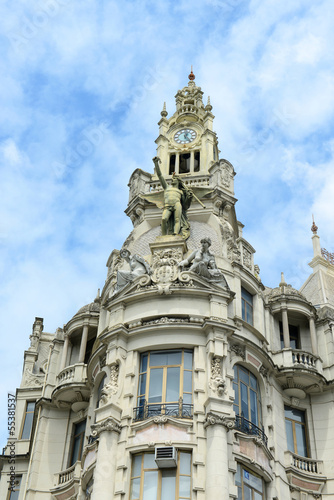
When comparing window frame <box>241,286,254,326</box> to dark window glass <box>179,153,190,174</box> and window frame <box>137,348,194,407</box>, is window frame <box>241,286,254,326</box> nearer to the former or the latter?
window frame <box>137,348,194,407</box>

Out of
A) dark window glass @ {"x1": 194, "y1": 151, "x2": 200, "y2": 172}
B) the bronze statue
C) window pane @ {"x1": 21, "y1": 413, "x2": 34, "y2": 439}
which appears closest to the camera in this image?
the bronze statue

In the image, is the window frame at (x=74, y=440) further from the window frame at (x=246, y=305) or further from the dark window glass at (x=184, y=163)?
the dark window glass at (x=184, y=163)

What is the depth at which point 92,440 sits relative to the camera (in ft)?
109

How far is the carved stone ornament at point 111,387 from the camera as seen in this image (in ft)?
105

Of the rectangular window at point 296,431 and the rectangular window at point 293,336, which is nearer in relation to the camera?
the rectangular window at point 296,431

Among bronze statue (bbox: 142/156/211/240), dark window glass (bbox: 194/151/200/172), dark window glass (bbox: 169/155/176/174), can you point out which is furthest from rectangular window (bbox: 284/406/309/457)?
dark window glass (bbox: 169/155/176/174)

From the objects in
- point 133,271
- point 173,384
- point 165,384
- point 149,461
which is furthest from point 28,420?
point 149,461

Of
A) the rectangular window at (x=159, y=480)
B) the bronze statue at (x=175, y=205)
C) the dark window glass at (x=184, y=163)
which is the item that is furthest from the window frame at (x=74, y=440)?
the dark window glass at (x=184, y=163)

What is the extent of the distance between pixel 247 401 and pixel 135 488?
672cm

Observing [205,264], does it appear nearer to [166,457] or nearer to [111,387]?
[111,387]

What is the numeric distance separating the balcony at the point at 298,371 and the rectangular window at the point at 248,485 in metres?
6.14

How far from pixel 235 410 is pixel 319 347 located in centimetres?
860

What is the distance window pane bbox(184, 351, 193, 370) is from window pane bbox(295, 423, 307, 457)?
24.2 ft

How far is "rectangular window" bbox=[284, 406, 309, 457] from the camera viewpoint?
35.8 meters
